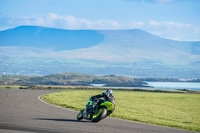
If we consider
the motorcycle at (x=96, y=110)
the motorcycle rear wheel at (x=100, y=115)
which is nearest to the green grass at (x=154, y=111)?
the motorcycle at (x=96, y=110)

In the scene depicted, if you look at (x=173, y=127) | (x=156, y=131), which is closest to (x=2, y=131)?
(x=156, y=131)

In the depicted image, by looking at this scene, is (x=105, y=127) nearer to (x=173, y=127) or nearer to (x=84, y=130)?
(x=84, y=130)

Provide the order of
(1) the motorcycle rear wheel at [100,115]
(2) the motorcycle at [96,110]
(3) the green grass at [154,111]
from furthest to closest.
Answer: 1. (3) the green grass at [154,111]
2. (2) the motorcycle at [96,110]
3. (1) the motorcycle rear wheel at [100,115]

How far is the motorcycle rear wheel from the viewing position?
18.1 meters

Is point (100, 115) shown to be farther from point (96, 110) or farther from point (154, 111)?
point (154, 111)

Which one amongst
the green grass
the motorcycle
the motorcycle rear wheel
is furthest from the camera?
the green grass

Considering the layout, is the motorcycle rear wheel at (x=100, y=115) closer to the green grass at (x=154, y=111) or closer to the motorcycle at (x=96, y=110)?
the motorcycle at (x=96, y=110)

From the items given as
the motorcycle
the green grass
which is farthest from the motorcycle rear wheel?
the green grass

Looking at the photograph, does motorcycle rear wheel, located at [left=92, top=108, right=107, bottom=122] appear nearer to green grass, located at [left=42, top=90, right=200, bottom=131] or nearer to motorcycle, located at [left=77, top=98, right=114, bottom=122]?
motorcycle, located at [left=77, top=98, right=114, bottom=122]

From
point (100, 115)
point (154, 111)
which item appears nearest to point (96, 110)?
point (100, 115)

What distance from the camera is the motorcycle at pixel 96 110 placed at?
719 inches

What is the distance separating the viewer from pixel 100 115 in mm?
18141

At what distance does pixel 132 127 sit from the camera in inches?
671

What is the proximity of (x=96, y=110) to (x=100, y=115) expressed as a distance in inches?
29.3
